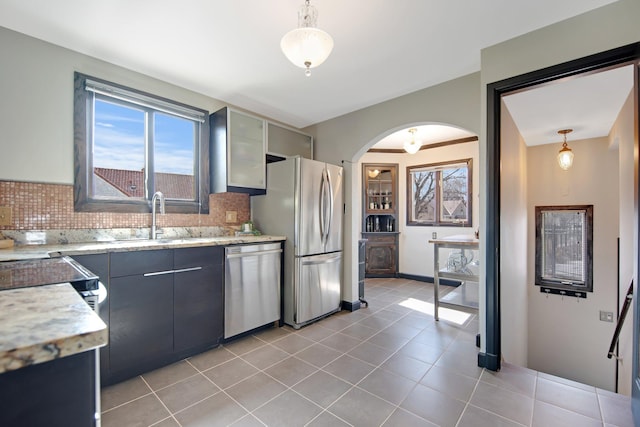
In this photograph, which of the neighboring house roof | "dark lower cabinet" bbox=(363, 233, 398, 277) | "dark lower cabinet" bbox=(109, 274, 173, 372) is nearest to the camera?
"dark lower cabinet" bbox=(109, 274, 173, 372)

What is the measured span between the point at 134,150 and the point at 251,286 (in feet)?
5.68

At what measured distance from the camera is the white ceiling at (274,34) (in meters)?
1.83

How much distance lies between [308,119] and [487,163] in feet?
7.85

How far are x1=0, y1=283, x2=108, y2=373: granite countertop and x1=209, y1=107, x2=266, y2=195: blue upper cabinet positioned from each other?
7.80 ft

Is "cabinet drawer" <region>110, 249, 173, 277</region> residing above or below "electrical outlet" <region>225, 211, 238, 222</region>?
below

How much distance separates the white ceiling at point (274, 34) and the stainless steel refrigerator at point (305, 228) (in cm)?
93

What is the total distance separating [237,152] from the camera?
3.08 m

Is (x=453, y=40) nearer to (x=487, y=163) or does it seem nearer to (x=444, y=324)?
(x=487, y=163)

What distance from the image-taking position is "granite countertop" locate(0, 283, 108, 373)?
1.46 feet

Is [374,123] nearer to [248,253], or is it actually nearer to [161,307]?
[248,253]

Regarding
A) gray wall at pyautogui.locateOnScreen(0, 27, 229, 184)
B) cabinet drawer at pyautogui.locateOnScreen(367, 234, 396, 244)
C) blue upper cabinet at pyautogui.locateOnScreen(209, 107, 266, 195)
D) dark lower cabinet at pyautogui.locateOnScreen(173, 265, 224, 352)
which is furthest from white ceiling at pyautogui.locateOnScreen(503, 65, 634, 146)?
gray wall at pyautogui.locateOnScreen(0, 27, 229, 184)

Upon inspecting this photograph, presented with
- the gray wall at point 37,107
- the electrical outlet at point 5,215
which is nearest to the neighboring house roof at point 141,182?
the gray wall at point 37,107

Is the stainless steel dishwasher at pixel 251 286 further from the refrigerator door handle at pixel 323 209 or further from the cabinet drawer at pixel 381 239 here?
the cabinet drawer at pixel 381 239

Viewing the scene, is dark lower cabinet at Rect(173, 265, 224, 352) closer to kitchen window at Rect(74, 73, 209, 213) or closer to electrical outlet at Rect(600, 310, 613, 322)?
kitchen window at Rect(74, 73, 209, 213)
